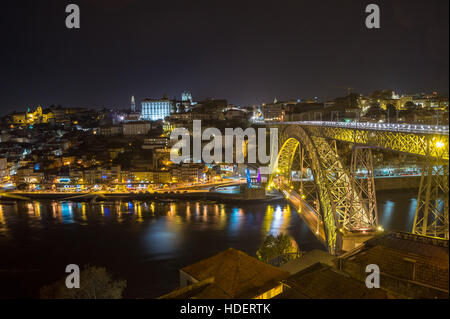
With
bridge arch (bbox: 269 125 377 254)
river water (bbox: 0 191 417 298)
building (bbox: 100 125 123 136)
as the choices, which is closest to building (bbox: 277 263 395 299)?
bridge arch (bbox: 269 125 377 254)

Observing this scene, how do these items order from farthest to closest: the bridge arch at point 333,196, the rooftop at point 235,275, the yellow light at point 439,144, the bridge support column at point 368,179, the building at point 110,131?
the building at point 110,131 → the bridge arch at point 333,196 → the bridge support column at point 368,179 → the rooftop at point 235,275 → the yellow light at point 439,144

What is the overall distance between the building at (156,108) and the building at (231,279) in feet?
111

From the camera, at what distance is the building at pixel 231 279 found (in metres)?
3.16

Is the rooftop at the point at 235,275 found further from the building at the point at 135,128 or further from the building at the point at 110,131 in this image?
the building at the point at 110,131

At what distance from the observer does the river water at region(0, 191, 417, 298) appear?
7.70m

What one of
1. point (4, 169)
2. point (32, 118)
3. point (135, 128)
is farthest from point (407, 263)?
point (32, 118)

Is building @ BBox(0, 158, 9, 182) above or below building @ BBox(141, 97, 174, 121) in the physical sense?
below

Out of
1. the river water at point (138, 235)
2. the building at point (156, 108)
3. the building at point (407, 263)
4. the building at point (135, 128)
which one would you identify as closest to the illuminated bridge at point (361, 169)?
the building at point (407, 263)

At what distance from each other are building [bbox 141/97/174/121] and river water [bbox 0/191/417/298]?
22.1 metres

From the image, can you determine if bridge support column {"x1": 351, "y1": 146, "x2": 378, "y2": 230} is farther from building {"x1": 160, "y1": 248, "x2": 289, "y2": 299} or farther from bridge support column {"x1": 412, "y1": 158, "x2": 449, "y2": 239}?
building {"x1": 160, "y1": 248, "x2": 289, "y2": 299}

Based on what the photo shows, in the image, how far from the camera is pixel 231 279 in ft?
11.8
